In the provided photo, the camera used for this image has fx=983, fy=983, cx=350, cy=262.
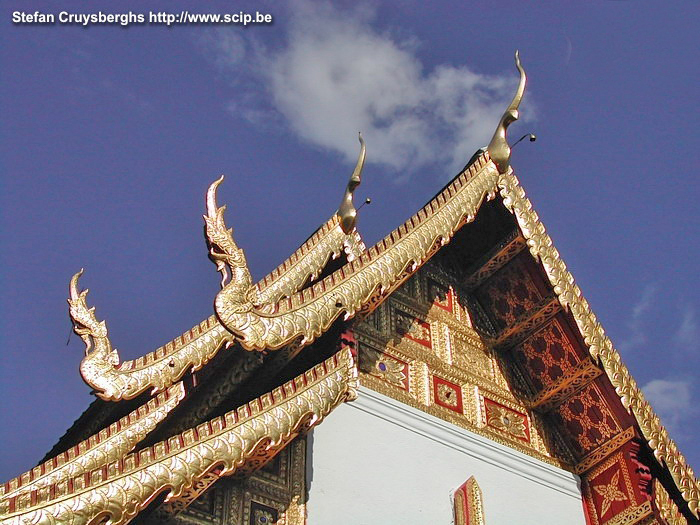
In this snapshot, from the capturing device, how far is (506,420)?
539 centimetres

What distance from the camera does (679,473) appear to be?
519 centimetres

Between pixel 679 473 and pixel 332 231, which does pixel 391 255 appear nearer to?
pixel 332 231

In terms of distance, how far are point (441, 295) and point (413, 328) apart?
1.44ft

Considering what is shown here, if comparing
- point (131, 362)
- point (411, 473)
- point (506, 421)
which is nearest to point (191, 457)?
point (131, 362)

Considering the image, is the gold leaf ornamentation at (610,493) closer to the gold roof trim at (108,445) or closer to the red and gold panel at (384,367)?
the red and gold panel at (384,367)

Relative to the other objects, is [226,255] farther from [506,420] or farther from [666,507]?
[666,507]

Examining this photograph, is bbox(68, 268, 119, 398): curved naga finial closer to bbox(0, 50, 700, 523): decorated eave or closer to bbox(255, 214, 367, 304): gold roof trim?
bbox(0, 50, 700, 523): decorated eave

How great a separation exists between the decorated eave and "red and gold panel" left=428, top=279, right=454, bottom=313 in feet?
0.65

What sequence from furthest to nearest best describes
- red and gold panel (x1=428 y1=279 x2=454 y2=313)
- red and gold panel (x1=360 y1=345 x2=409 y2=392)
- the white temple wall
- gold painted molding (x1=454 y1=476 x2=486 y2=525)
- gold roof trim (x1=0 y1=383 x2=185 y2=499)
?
red and gold panel (x1=428 y1=279 x2=454 y2=313) → red and gold panel (x1=360 y1=345 x2=409 y2=392) → gold painted molding (x1=454 y1=476 x2=486 y2=525) → the white temple wall → gold roof trim (x1=0 y1=383 x2=185 y2=499)

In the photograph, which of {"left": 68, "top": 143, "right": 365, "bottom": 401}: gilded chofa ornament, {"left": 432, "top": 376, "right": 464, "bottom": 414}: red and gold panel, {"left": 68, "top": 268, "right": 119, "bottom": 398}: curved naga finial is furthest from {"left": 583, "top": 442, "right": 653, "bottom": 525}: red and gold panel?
{"left": 68, "top": 268, "right": 119, "bottom": 398}: curved naga finial

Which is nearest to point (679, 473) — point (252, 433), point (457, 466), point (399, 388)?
point (457, 466)

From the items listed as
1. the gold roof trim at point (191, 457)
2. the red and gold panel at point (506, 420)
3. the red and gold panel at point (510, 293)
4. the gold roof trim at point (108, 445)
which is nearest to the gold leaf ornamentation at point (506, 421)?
the red and gold panel at point (506, 420)

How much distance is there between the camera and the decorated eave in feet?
10.8

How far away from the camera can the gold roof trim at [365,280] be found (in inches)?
148
